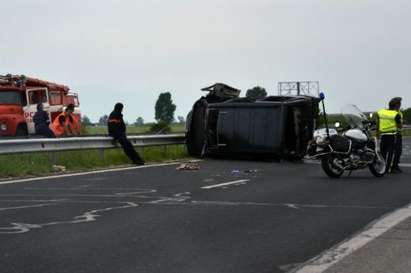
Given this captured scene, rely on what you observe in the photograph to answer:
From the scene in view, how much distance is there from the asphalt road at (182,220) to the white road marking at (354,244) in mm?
150

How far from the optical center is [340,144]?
15.7m

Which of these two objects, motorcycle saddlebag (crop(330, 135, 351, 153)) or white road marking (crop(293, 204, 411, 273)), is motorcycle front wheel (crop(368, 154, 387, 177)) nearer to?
motorcycle saddlebag (crop(330, 135, 351, 153))

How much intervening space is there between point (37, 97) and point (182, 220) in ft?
66.6

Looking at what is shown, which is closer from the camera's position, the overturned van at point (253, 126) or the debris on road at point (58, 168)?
the debris on road at point (58, 168)

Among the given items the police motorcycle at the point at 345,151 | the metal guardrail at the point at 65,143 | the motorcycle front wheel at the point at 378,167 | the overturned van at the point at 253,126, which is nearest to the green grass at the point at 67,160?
the metal guardrail at the point at 65,143

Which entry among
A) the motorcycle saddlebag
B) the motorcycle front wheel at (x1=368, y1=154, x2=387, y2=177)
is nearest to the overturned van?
the motorcycle front wheel at (x1=368, y1=154, x2=387, y2=177)

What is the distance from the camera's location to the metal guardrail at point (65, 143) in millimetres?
16469

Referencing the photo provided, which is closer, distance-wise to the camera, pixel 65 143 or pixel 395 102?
pixel 395 102

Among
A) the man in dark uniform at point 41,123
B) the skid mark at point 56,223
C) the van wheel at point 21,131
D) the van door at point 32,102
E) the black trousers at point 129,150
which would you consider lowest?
the skid mark at point 56,223

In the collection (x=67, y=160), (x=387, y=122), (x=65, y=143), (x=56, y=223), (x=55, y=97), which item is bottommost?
(x=56, y=223)

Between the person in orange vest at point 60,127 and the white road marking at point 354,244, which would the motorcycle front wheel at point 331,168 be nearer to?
the white road marking at point 354,244

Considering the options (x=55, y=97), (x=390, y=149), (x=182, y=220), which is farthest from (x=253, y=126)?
(x=182, y=220)

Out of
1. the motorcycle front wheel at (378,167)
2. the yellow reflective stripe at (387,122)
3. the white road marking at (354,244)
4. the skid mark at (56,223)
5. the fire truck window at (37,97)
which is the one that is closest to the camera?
the white road marking at (354,244)

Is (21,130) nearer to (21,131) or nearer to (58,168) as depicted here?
(21,131)
